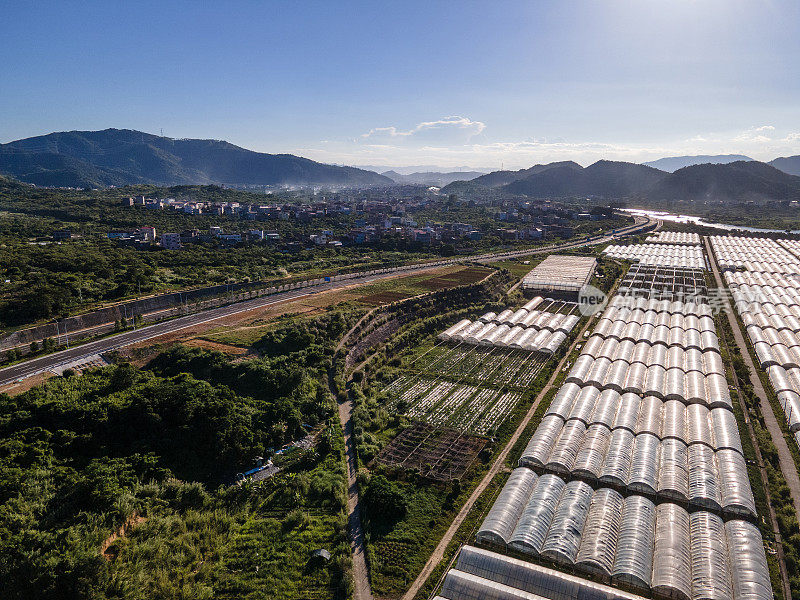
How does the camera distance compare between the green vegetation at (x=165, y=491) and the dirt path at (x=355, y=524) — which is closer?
the green vegetation at (x=165, y=491)

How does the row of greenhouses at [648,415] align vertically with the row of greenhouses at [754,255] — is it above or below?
below

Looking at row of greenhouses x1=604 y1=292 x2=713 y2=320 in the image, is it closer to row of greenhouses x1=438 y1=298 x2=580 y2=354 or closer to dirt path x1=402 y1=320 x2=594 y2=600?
row of greenhouses x1=438 y1=298 x2=580 y2=354

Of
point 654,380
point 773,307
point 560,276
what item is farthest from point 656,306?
point 654,380

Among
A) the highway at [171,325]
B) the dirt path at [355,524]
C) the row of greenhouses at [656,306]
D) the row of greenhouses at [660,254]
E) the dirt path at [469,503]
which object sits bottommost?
the dirt path at [355,524]

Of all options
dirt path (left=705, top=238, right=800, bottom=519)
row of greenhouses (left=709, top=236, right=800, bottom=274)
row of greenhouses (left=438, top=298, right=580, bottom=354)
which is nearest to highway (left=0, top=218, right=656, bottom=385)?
row of greenhouses (left=438, top=298, right=580, bottom=354)

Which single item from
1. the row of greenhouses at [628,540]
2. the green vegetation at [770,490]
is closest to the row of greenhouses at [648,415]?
the green vegetation at [770,490]

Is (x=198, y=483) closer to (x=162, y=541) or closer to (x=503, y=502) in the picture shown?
(x=162, y=541)

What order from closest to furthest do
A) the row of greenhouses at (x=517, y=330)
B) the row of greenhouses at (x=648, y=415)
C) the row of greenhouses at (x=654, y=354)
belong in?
1. the row of greenhouses at (x=648, y=415)
2. the row of greenhouses at (x=654, y=354)
3. the row of greenhouses at (x=517, y=330)

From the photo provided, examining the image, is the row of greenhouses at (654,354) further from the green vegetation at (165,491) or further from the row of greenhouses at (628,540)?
the green vegetation at (165,491)
